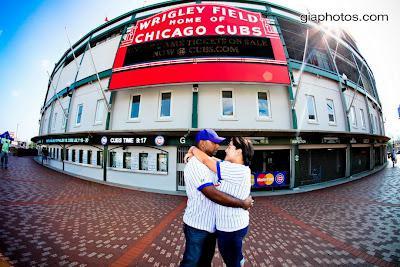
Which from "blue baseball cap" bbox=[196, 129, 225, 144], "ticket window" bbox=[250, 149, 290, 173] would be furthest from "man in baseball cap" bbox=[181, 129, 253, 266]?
"ticket window" bbox=[250, 149, 290, 173]

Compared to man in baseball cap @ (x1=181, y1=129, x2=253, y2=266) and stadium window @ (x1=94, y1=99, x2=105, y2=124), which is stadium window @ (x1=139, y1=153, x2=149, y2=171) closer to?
stadium window @ (x1=94, y1=99, x2=105, y2=124)

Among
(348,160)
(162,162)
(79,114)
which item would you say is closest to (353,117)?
(348,160)

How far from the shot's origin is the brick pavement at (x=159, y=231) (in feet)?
12.0

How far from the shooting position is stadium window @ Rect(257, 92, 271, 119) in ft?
34.7

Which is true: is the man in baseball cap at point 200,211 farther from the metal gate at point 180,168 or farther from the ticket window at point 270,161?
the ticket window at point 270,161

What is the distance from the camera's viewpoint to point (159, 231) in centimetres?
497

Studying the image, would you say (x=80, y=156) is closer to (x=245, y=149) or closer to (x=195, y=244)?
(x=195, y=244)

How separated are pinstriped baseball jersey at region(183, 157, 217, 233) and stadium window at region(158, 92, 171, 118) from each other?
9.07 m

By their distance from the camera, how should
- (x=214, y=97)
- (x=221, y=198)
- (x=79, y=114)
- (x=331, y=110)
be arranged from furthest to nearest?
(x=79, y=114), (x=331, y=110), (x=214, y=97), (x=221, y=198)

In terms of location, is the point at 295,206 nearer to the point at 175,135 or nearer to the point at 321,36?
the point at 175,135

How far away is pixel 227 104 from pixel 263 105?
223 centimetres

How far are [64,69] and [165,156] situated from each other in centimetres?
1761

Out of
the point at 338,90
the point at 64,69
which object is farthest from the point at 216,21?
the point at 64,69

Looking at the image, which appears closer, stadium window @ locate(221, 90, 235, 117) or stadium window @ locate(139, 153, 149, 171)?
stadium window @ locate(221, 90, 235, 117)
